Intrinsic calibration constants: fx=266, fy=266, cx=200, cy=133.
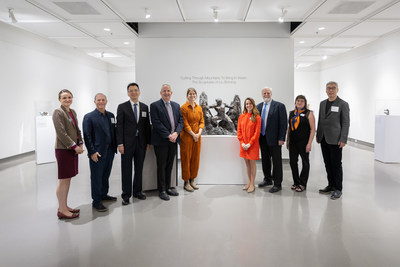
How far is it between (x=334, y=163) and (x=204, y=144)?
6.62 feet

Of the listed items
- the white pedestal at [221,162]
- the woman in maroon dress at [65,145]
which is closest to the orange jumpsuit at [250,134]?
the white pedestal at [221,162]

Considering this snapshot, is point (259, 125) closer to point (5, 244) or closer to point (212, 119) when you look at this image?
point (212, 119)

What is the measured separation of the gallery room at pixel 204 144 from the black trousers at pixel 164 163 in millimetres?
66

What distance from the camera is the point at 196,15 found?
211 inches

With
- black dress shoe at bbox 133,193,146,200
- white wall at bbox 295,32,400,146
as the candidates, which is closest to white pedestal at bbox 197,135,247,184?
black dress shoe at bbox 133,193,146,200

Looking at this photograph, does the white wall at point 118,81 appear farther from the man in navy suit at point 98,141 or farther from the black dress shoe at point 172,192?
the man in navy suit at point 98,141

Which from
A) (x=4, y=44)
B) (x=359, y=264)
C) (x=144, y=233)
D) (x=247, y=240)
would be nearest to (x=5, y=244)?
(x=144, y=233)

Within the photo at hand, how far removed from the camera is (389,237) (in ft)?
8.95

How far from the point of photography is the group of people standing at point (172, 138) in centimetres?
336

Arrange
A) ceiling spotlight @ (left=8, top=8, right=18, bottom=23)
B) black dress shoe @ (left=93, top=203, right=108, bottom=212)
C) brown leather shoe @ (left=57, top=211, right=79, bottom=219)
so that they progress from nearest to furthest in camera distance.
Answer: brown leather shoe @ (left=57, top=211, right=79, bottom=219)
black dress shoe @ (left=93, top=203, right=108, bottom=212)
ceiling spotlight @ (left=8, top=8, right=18, bottom=23)

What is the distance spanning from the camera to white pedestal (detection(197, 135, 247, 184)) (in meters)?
4.52

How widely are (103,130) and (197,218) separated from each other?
63.5 inches

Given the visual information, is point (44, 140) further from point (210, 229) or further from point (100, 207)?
point (210, 229)

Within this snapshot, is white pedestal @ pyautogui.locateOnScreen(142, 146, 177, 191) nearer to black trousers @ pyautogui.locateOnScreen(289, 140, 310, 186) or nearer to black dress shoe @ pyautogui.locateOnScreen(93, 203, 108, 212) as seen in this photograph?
black dress shoe @ pyautogui.locateOnScreen(93, 203, 108, 212)
